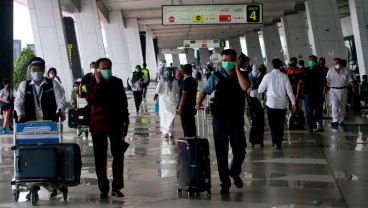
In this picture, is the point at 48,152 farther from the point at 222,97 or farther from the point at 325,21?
the point at 325,21

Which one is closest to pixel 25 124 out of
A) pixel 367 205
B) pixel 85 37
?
pixel 367 205

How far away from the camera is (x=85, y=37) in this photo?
132ft

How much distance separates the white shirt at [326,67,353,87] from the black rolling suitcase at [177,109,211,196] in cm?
1018

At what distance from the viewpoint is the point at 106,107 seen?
880 centimetres

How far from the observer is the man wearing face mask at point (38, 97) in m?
9.21

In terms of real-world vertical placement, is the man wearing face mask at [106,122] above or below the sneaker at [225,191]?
above

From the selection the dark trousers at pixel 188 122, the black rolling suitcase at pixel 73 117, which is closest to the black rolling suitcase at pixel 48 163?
the dark trousers at pixel 188 122

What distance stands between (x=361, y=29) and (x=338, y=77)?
12.5 metres

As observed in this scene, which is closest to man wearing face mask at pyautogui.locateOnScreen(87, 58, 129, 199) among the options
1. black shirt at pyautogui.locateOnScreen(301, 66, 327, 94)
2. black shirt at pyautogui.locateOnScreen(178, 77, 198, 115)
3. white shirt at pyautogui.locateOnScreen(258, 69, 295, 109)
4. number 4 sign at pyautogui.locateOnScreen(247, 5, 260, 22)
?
black shirt at pyautogui.locateOnScreen(178, 77, 198, 115)

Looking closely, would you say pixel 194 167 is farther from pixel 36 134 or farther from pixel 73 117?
pixel 73 117

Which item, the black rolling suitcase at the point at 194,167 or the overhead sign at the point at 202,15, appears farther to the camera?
the overhead sign at the point at 202,15

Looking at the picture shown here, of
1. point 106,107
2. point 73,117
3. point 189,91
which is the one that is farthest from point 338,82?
point 106,107

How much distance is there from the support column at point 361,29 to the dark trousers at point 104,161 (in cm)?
2273

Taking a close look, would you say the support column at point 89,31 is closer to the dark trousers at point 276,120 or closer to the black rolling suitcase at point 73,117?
the black rolling suitcase at point 73,117
